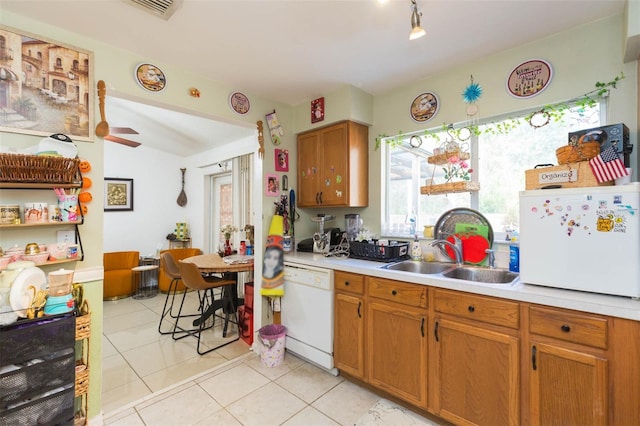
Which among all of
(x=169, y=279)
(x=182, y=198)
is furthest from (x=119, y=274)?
(x=182, y=198)

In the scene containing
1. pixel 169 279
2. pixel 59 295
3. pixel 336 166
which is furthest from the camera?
pixel 169 279

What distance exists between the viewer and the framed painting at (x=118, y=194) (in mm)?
4898

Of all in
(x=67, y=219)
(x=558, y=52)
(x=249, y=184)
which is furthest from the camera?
(x=249, y=184)

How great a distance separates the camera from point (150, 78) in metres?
2.09

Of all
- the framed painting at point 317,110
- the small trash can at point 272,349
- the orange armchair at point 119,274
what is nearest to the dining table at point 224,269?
the small trash can at point 272,349

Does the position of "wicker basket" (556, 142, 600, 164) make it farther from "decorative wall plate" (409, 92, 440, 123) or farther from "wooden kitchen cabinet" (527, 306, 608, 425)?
"decorative wall plate" (409, 92, 440, 123)

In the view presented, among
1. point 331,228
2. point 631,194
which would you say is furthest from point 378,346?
point 631,194

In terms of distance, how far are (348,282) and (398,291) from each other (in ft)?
1.39

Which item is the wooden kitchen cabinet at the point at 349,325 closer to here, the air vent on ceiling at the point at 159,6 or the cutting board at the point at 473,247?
the cutting board at the point at 473,247

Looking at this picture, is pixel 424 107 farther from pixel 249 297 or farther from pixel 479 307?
pixel 249 297

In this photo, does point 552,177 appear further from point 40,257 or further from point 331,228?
point 40,257

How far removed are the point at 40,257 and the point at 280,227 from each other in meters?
1.70

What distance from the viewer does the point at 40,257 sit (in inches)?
63.3

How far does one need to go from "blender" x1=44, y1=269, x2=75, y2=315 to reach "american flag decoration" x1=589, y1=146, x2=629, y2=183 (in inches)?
113
